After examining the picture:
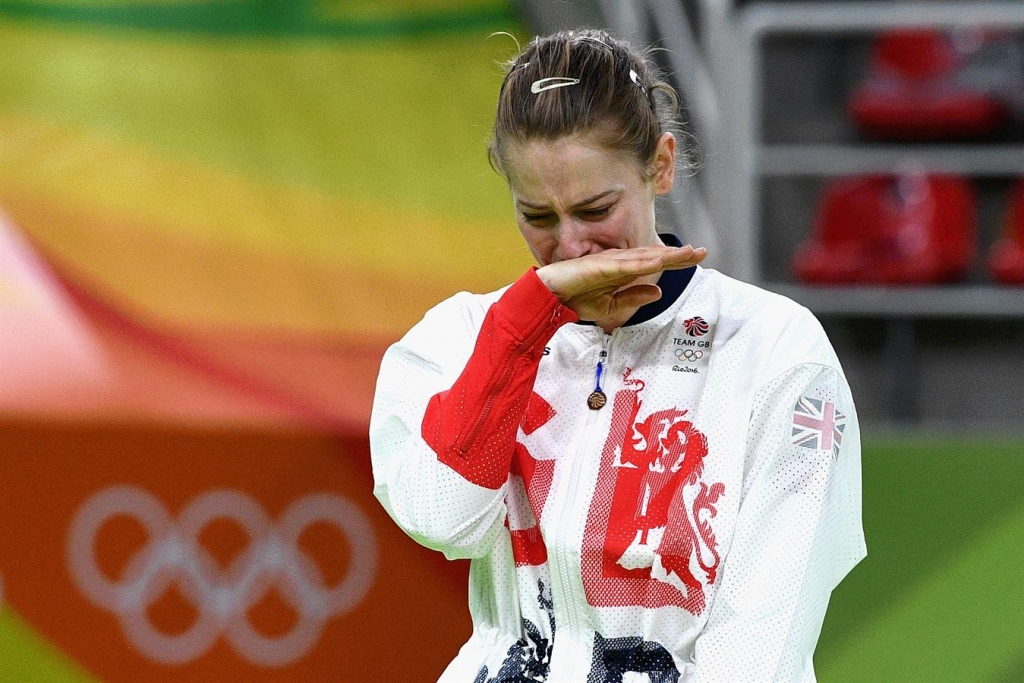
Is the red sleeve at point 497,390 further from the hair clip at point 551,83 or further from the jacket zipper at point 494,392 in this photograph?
the hair clip at point 551,83

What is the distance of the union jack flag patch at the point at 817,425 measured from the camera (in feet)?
6.34

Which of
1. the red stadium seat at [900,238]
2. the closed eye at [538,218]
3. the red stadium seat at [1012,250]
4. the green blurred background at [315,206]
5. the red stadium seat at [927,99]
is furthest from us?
the red stadium seat at [927,99]

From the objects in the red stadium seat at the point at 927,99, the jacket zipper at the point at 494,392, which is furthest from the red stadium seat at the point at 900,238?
the jacket zipper at the point at 494,392

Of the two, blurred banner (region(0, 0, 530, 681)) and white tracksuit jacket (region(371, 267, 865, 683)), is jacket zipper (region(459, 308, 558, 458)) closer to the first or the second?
white tracksuit jacket (region(371, 267, 865, 683))

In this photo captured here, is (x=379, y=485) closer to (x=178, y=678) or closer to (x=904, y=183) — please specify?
(x=178, y=678)

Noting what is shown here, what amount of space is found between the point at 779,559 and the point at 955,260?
3480mm

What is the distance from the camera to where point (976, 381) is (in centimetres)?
490

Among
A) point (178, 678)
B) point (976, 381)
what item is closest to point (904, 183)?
point (976, 381)

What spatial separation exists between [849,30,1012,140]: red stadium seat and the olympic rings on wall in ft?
10.0

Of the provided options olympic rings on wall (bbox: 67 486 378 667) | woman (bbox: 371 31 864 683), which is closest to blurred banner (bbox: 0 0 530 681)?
olympic rings on wall (bbox: 67 486 378 667)

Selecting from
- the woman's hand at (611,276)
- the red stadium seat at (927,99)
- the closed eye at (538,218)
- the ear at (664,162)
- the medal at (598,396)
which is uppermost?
the ear at (664,162)

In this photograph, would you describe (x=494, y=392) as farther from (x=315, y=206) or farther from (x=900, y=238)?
(x=900, y=238)

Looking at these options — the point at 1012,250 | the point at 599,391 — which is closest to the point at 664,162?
the point at 599,391

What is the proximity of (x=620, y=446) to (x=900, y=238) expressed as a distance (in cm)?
352
